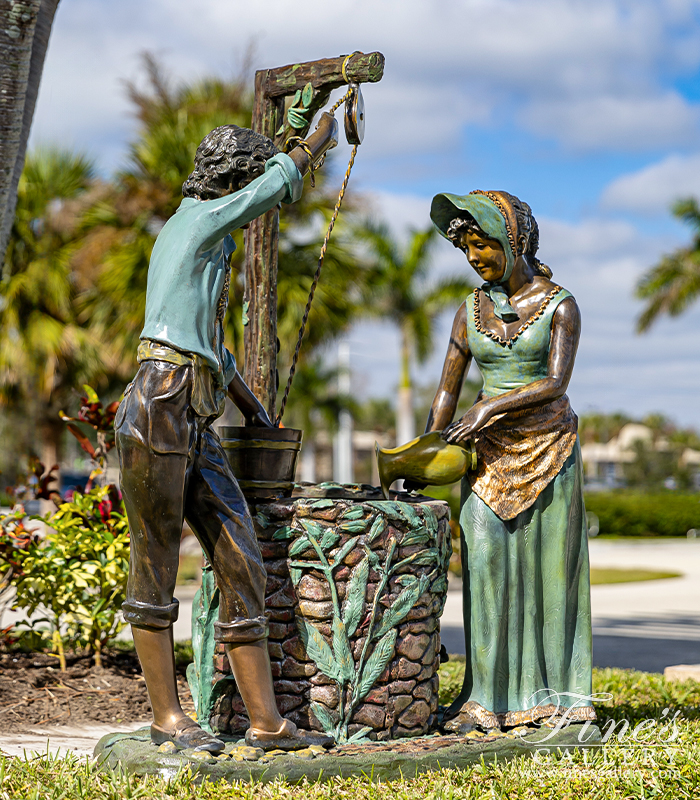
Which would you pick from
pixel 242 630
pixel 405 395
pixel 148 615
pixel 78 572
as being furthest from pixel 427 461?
pixel 405 395

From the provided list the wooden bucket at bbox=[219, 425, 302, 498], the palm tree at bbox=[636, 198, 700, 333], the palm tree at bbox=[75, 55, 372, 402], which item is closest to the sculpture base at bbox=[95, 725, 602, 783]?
the wooden bucket at bbox=[219, 425, 302, 498]

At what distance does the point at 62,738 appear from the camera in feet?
14.3

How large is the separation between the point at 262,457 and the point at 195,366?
549 mm

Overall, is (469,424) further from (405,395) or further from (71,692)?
(405,395)

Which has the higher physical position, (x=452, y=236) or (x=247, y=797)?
(x=452, y=236)

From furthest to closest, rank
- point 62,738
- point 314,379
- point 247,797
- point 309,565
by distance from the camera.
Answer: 1. point 314,379
2. point 62,738
3. point 309,565
4. point 247,797

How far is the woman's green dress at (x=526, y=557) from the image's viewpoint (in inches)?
155

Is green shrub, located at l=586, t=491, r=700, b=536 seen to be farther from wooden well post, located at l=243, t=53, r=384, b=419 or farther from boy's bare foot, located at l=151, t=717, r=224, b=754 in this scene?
boy's bare foot, located at l=151, t=717, r=224, b=754

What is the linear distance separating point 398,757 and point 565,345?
1.63 m

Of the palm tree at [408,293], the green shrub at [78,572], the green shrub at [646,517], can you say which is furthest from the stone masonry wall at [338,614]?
the green shrub at [646,517]

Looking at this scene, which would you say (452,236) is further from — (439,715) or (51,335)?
(51,335)

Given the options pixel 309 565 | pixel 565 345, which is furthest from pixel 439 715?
pixel 565 345

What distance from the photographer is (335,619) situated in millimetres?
3627

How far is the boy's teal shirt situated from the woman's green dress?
113 centimetres
